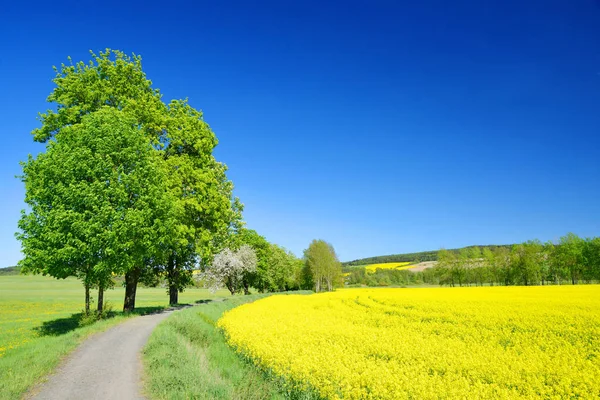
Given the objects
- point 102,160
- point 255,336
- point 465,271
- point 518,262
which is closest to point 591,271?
point 518,262

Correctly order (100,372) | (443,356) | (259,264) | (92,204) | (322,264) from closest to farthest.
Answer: (100,372)
(443,356)
(92,204)
(259,264)
(322,264)

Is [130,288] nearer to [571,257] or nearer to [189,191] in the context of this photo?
[189,191]

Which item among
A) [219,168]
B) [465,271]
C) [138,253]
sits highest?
[219,168]

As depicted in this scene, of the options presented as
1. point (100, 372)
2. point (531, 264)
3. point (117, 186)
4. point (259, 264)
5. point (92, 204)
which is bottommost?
point (531, 264)

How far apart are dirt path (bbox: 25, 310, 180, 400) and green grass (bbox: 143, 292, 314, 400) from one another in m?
0.47

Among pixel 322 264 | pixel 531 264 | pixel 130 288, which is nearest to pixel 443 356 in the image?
pixel 130 288

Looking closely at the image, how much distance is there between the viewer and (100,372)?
32.7 feet

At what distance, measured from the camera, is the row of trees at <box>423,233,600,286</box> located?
251ft

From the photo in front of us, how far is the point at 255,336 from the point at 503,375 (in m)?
8.63

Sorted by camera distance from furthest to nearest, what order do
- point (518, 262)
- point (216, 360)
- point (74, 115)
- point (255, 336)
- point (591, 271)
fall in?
1. point (518, 262)
2. point (591, 271)
3. point (74, 115)
4. point (255, 336)
5. point (216, 360)

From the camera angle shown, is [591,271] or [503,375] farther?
[591,271]

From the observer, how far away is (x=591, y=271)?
244 ft

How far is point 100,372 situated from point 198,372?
3.14 metres

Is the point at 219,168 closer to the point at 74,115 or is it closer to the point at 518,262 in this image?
the point at 74,115
